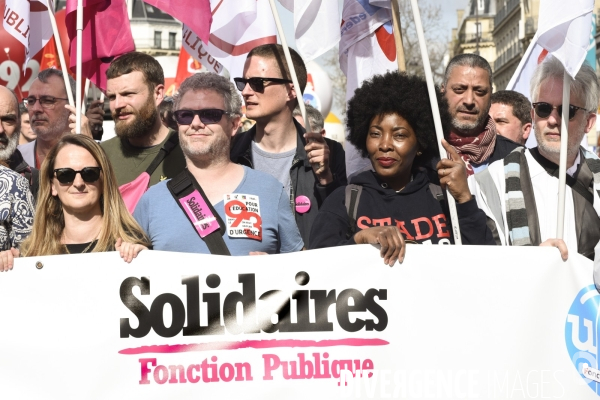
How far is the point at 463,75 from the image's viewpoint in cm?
581

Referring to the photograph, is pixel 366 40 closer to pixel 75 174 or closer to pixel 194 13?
pixel 194 13

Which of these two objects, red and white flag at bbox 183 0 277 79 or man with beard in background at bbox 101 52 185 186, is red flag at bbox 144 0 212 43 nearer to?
man with beard in background at bbox 101 52 185 186

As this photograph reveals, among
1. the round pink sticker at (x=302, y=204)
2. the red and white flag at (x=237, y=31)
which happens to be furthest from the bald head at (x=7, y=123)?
the red and white flag at (x=237, y=31)

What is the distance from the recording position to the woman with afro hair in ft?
13.8

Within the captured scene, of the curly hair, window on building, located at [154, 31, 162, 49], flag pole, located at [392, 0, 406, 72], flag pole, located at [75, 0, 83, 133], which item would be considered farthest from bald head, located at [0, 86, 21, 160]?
window on building, located at [154, 31, 162, 49]

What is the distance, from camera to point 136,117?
5.45 metres

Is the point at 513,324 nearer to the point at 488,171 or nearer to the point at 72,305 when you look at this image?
the point at 488,171

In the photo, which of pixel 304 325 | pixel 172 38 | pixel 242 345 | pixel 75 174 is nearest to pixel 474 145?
pixel 304 325

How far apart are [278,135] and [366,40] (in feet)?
2.40

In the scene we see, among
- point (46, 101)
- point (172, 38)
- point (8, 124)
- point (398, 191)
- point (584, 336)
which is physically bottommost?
point (584, 336)

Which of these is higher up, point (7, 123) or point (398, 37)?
point (398, 37)

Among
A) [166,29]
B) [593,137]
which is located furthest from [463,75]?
[166,29]

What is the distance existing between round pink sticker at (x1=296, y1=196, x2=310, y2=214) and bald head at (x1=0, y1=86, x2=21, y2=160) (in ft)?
5.02

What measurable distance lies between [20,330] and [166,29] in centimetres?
9979
